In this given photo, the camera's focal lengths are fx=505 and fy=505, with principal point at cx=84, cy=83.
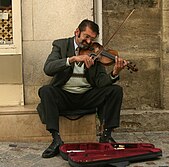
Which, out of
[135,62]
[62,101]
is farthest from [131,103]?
[62,101]

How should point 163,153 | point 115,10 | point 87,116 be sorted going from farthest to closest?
point 115,10
point 87,116
point 163,153

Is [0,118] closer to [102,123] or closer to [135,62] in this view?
[102,123]

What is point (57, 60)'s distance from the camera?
17.5 feet

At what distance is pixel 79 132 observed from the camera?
5.86 metres

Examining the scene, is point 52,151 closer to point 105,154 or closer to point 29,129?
point 105,154

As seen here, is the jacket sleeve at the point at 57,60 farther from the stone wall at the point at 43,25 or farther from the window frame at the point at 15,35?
the window frame at the point at 15,35

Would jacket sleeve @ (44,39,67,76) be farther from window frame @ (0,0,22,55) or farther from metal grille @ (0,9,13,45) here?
metal grille @ (0,9,13,45)

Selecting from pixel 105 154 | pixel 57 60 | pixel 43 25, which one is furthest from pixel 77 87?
pixel 43 25

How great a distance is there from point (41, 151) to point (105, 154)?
91 cm

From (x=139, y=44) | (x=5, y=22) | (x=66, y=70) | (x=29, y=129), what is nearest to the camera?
(x=66, y=70)

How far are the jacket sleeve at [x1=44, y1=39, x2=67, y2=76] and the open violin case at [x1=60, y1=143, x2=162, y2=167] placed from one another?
0.80 metres

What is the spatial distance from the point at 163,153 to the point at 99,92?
3.12 feet

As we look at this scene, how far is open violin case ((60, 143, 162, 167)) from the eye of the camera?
475cm

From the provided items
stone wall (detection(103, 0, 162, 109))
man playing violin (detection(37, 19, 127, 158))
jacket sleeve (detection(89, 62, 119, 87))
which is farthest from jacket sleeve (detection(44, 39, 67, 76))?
stone wall (detection(103, 0, 162, 109))
